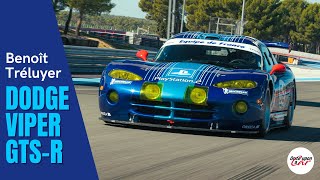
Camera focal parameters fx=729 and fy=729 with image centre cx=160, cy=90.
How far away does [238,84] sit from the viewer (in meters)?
7.95

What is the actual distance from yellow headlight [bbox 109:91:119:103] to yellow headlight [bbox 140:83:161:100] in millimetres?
342

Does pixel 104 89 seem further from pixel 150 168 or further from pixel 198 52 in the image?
pixel 150 168

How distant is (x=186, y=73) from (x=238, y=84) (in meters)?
0.59

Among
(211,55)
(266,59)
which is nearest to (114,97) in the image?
(211,55)

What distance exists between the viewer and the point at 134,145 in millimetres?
6879

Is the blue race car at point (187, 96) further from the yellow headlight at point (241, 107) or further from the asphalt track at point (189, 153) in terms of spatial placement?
the asphalt track at point (189, 153)

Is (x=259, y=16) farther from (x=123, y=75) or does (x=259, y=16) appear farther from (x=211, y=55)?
(x=123, y=75)

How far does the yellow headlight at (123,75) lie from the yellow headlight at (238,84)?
0.91 metres

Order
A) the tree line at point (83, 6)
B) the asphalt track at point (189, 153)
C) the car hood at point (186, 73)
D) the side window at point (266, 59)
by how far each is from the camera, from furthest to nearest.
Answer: the tree line at point (83, 6), the side window at point (266, 59), the car hood at point (186, 73), the asphalt track at point (189, 153)

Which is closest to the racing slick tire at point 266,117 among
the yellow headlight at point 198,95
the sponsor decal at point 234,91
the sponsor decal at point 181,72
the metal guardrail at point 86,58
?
the sponsor decal at point 234,91

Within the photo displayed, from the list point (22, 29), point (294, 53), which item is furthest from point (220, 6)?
point (22, 29)

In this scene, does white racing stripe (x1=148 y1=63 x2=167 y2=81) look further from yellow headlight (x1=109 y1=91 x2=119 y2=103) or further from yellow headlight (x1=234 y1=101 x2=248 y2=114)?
yellow headlight (x1=234 y1=101 x2=248 y2=114)

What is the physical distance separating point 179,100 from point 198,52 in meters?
1.63

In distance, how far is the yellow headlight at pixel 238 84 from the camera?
7910 millimetres
